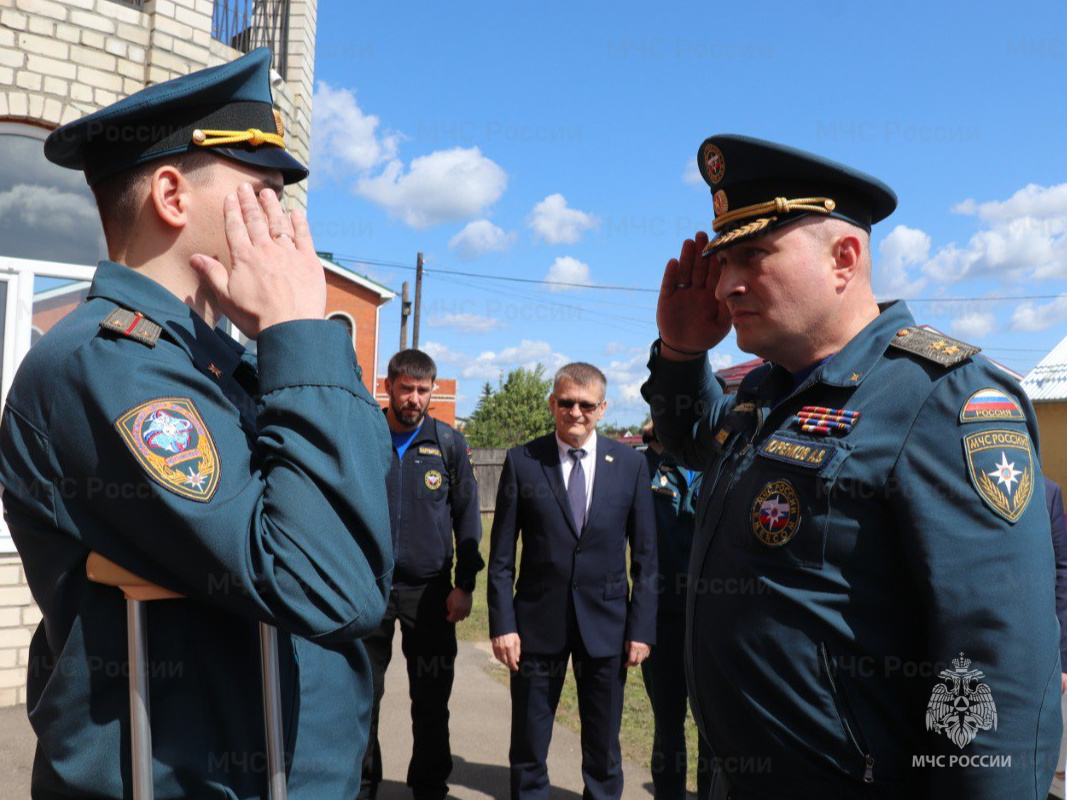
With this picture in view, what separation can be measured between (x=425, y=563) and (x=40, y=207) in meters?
3.76

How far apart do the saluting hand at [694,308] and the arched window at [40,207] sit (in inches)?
196

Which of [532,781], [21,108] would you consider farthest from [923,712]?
[21,108]

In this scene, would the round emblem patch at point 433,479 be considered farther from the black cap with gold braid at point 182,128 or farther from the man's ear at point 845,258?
the black cap with gold braid at point 182,128

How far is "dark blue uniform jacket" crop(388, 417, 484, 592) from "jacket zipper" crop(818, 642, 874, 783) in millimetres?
3385

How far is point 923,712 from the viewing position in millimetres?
1761

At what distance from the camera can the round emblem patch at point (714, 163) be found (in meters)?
2.34

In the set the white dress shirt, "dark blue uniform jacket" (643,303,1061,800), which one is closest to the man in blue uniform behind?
the white dress shirt

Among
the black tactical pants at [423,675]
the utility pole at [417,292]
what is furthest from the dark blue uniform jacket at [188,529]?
the utility pole at [417,292]

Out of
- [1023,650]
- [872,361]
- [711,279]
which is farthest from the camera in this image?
[711,279]

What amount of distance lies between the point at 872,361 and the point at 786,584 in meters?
0.56

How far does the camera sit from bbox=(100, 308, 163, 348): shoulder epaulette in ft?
4.39

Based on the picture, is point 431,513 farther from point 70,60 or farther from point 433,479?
point 70,60

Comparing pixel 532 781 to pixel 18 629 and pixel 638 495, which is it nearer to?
pixel 638 495

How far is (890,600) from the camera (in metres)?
1.78
